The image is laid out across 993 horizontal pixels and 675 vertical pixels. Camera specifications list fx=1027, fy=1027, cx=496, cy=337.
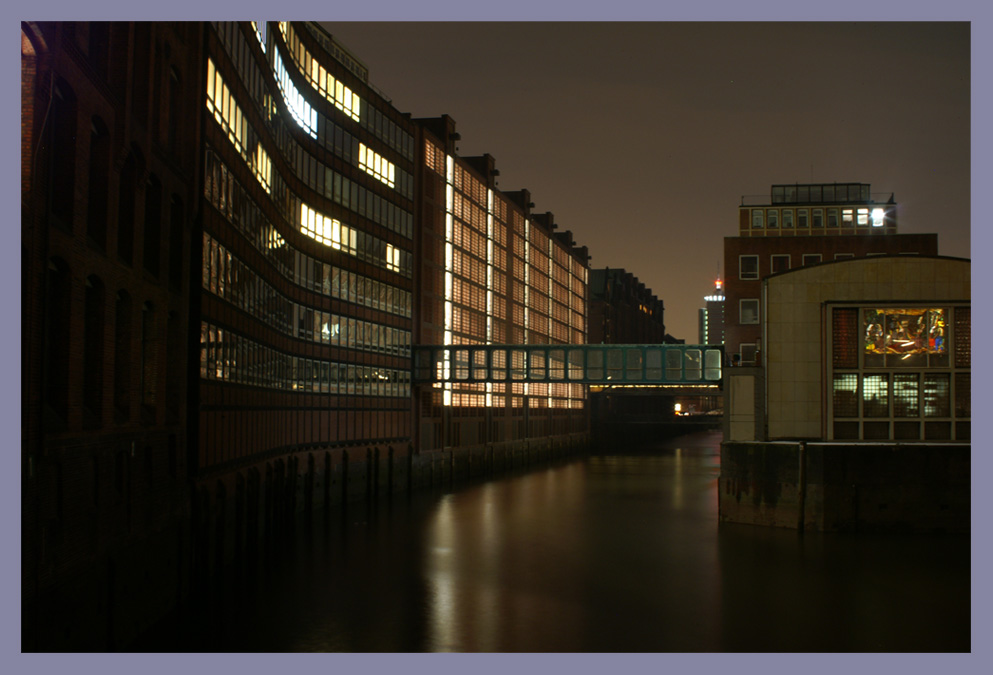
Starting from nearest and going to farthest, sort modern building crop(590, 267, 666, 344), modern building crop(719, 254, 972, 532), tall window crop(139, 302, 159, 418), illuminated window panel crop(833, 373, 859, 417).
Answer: tall window crop(139, 302, 159, 418), modern building crop(719, 254, 972, 532), illuminated window panel crop(833, 373, 859, 417), modern building crop(590, 267, 666, 344)

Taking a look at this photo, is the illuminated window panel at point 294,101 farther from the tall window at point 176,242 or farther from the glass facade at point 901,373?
the glass facade at point 901,373

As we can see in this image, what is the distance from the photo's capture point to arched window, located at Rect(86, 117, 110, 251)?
77.3ft

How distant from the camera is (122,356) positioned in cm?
2564

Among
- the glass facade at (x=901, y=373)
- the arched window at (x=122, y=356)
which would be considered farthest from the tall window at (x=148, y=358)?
the glass facade at (x=901, y=373)

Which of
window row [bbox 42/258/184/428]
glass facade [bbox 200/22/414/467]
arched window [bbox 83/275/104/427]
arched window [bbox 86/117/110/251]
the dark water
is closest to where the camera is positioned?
window row [bbox 42/258/184/428]

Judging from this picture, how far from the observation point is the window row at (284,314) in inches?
1394

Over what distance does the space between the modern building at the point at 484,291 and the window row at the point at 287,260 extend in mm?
7068

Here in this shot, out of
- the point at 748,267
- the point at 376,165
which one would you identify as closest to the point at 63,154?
the point at 376,165

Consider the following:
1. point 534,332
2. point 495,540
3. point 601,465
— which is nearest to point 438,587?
point 495,540

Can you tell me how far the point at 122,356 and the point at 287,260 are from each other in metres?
27.3

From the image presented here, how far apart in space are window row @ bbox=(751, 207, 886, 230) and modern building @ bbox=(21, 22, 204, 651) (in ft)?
185

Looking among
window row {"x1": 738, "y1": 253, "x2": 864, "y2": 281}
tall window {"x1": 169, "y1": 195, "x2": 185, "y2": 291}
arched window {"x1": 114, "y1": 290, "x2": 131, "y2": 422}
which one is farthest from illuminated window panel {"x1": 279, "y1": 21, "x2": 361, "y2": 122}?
window row {"x1": 738, "y1": 253, "x2": 864, "y2": 281}

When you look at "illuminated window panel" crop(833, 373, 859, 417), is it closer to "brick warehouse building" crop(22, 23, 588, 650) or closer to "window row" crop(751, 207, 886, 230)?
"brick warehouse building" crop(22, 23, 588, 650)

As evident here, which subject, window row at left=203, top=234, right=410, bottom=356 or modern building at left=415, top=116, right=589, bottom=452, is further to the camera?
modern building at left=415, top=116, right=589, bottom=452
